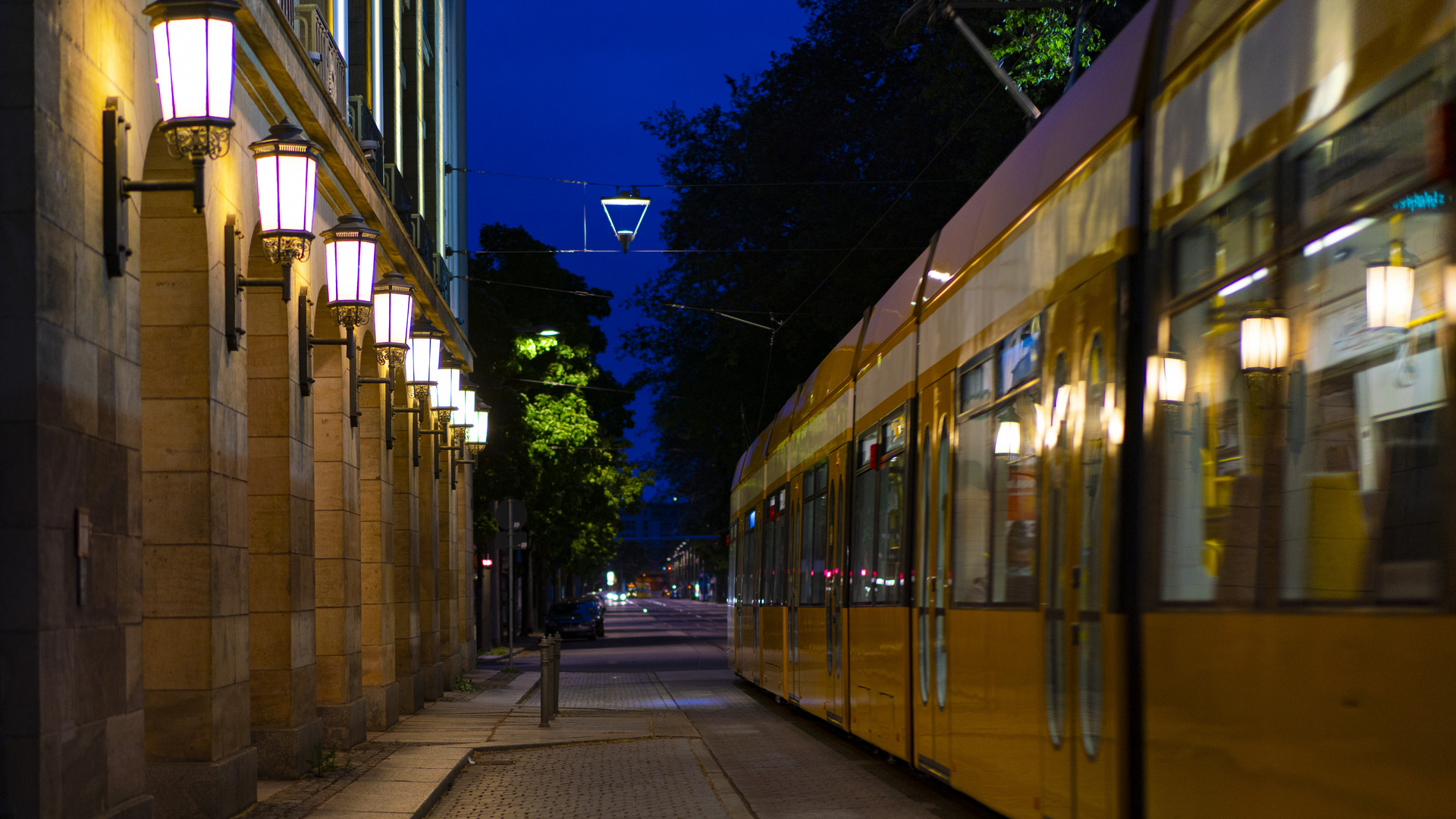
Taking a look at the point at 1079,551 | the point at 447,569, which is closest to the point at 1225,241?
the point at 1079,551

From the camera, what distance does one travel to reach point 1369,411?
148 inches

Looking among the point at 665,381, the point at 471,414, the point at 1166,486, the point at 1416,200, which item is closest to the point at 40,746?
the point at 1166,486

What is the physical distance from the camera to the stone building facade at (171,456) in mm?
6504

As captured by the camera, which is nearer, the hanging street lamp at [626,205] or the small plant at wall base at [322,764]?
the small plant at wall base at [322,764]

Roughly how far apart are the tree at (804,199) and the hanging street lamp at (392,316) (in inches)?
511

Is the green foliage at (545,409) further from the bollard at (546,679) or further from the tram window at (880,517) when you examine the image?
the tram window at (880,517)

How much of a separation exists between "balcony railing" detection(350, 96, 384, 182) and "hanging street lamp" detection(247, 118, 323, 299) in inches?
283

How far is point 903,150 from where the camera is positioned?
1226 inches

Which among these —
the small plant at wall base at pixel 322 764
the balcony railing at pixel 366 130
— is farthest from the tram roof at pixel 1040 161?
the balcony railing at pixel 366 130

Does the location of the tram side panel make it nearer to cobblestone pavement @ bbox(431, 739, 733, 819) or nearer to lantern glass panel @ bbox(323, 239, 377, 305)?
cobblestone pavement @ bbox(431, 739, 733, 819)

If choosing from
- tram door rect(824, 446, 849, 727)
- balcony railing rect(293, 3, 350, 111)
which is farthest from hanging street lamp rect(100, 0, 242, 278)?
tram door rect(824, 446, 849, 727)

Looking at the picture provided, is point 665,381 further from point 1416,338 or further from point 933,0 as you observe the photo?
point 1416,338

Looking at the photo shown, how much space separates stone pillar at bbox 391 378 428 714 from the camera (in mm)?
17938

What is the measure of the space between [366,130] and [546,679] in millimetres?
6536
